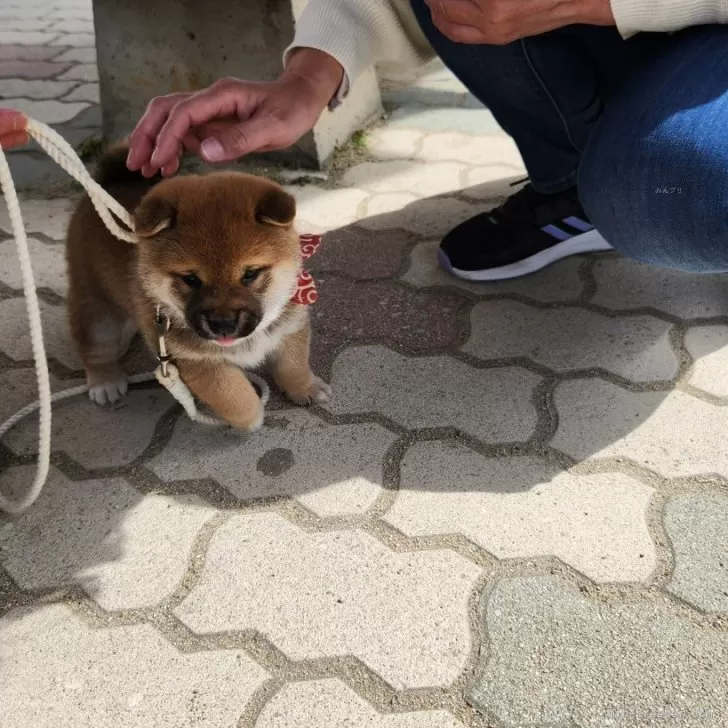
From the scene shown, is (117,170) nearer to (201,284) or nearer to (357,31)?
(201,284)

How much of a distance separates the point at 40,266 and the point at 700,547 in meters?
1.93

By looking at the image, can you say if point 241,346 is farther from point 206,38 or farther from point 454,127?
point 454,127

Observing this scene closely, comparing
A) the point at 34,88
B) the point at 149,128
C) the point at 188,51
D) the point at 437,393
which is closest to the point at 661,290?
the point at 437,393

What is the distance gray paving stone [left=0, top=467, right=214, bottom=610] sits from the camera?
1306 millimetres

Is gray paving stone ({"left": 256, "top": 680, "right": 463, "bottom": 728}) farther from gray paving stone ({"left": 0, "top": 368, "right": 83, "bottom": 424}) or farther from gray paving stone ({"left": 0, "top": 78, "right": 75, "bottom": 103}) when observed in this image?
gray paving stone ({"left": 0, "top": 78, "right": 75, "bottom": 103})

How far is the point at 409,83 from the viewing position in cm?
345

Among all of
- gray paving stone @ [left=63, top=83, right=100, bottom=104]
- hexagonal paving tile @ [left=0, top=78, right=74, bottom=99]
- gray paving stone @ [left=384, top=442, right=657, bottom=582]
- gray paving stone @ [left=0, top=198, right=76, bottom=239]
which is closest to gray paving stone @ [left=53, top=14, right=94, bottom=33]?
hexagonal paving tile @ [left=0, top=78, right=74, bottom=99]

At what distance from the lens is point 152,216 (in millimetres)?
1288

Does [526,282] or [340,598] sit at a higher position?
→ [526,282]

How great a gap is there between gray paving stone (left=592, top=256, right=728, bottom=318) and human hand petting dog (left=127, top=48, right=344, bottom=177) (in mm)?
939

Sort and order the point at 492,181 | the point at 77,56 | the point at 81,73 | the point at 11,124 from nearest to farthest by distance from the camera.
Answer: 1. the point at 11,124
2. the point at 492,181
3. the point at 81,73
4. the point at 77,56

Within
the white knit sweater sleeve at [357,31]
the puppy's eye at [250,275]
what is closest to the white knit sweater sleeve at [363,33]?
the white knit sweater sleeve at [357,31]

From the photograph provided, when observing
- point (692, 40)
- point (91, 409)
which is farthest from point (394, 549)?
point (692, 40)

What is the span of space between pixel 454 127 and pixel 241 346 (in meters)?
1.91
